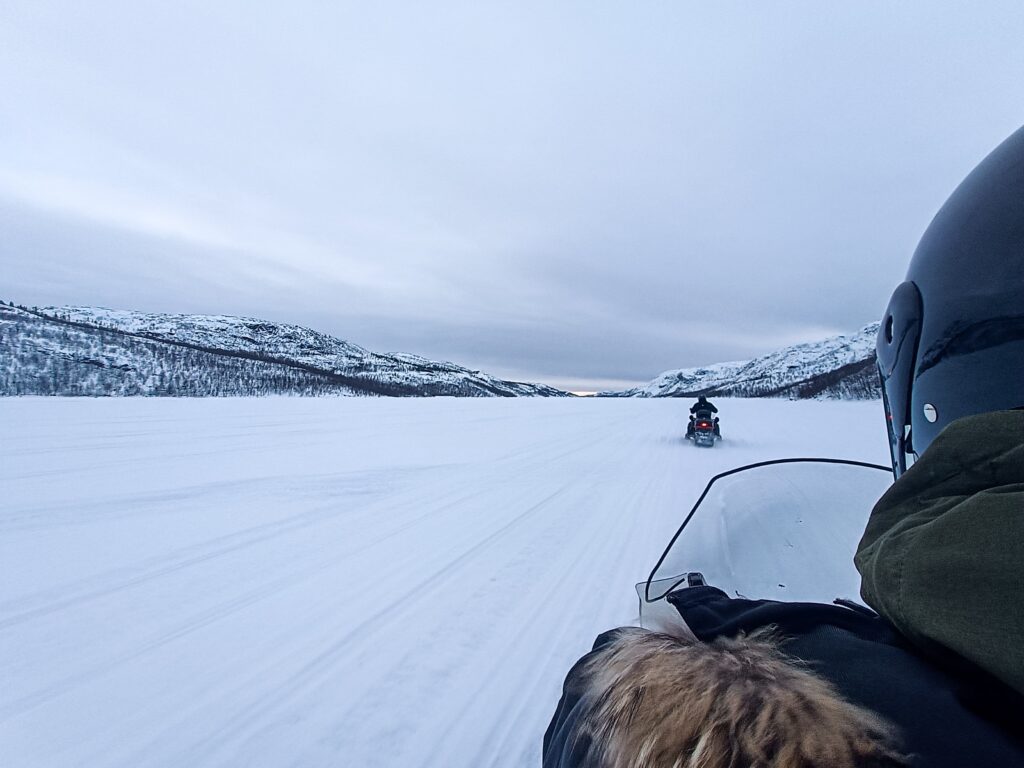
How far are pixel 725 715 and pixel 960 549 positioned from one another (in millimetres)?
429

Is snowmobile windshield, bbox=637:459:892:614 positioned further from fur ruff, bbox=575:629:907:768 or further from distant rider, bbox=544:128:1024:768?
fur ruff, bbox=575:629:907:768

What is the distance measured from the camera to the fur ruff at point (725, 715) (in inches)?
24.6

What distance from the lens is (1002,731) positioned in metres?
0.64

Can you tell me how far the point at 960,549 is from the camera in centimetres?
72

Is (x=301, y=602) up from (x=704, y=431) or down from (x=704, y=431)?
down

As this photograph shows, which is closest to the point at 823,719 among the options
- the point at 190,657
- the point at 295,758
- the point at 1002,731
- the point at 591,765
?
the point at 1002,731

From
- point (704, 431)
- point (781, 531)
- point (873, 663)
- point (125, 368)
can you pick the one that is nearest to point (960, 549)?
point (873, 663)

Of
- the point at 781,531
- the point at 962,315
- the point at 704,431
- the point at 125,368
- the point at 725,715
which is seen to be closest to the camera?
the point at 725,715

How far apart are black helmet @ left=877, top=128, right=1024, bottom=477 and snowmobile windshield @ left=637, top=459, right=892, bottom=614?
0.30 meters

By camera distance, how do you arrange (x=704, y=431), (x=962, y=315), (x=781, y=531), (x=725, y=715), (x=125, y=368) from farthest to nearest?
(x=125, y=368)
(x=704, y=431)
(x=781, y=531)
(x=962, y=315)
(x=725, y=715)

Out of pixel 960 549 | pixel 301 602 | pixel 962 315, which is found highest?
pixel 962 315

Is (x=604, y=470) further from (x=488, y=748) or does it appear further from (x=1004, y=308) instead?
(x=1004, y=308)

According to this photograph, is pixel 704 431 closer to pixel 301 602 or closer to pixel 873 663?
pixel 301 602

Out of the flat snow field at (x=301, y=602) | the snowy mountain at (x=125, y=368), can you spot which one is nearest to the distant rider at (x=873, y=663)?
the flat snow field at (x=301, y=602)
